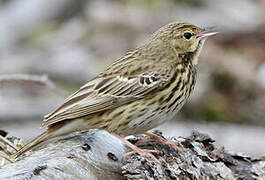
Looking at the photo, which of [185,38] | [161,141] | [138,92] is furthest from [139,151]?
[185,38]

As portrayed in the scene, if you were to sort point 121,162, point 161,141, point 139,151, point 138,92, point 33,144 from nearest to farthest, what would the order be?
point 121,162 → point 139,151 → point 33,144 → point 161,141 → point 138,92

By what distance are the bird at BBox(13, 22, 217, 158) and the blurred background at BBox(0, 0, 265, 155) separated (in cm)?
228

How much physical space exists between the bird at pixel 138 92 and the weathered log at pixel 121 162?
0.20 meters

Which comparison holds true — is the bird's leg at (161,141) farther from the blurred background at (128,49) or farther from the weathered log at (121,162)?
the blurred background at (128,49)

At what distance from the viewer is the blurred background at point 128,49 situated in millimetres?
9031

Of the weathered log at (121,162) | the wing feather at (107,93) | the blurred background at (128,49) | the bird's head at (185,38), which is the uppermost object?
the blurred background at (128,49)

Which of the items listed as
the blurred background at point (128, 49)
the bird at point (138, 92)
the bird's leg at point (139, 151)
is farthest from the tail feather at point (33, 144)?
the blurred background at point (128, 49)

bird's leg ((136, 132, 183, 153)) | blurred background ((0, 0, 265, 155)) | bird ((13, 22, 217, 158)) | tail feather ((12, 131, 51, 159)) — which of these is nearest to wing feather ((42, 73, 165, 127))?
bird ((13, 22, 217, 158))

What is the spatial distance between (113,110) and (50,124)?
62 centimetres

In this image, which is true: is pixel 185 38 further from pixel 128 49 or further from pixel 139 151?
pixel 128 49

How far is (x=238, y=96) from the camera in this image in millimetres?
10375

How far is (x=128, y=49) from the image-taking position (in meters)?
11.3

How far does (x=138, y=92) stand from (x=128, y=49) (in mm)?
5430

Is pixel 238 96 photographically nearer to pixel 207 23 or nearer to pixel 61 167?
pixel 207 23
